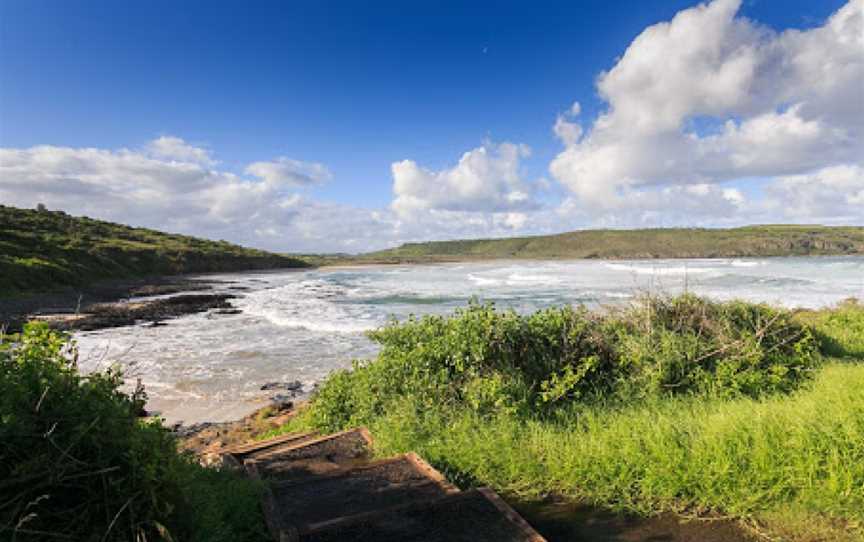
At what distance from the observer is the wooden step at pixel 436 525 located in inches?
134

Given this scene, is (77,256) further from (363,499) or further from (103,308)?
(363,499)

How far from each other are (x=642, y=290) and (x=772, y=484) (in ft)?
13.4

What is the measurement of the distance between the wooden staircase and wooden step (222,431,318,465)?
0.07ft

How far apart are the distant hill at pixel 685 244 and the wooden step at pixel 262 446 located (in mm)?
105296

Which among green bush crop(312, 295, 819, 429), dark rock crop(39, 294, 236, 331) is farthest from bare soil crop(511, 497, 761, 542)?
dark rock crop(39, 294, 236, 331)

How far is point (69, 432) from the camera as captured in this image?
8.68ft

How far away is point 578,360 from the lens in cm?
669

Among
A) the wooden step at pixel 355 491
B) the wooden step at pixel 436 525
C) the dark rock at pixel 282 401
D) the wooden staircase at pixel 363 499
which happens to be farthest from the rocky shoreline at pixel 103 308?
the wooden step at pixel 436 525

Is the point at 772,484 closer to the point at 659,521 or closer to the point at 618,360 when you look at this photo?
the point at 659,521

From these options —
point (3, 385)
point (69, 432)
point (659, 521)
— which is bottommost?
point (659, 521)

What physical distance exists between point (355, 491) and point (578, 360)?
11.7ft

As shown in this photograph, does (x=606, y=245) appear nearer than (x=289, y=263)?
No

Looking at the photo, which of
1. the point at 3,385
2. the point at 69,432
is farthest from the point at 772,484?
the point at 3,385

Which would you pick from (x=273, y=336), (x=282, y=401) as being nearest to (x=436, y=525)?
(x=282, y=401)
